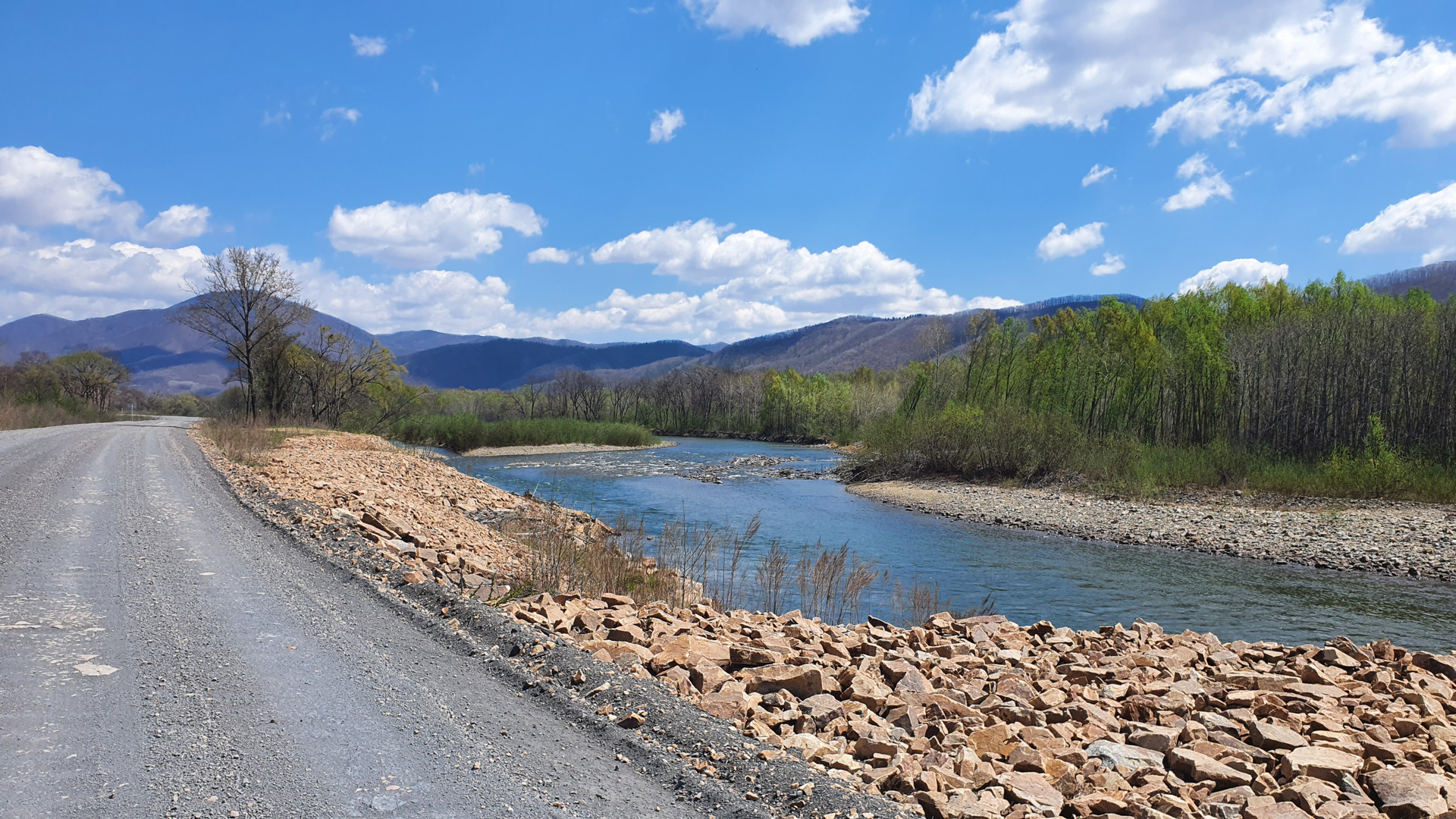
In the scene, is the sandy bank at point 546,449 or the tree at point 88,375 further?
the tree at point 88,375

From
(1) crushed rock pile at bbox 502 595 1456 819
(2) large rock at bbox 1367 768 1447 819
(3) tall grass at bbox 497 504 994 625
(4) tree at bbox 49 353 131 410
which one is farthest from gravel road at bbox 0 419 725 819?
(4) tree at bbox 49 353 131 410

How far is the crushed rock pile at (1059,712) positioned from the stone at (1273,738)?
10 millimetres

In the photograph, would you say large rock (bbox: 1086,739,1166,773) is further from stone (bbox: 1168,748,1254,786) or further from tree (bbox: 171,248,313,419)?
tree (bbox: 171,248,313,419)

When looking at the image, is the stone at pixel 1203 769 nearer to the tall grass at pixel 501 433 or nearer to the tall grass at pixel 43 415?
the tall grass at pixel 43 415

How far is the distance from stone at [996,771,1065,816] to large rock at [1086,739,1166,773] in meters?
0.75

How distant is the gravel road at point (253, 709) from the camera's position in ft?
11.7

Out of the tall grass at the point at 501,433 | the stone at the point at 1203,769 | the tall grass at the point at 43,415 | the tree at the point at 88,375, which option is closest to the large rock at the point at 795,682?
the stone at the point at 1203,769

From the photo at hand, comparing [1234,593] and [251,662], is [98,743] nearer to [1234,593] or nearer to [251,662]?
[251,662]

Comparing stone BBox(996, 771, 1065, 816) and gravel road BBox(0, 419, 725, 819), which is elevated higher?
gravel road BBox(0, 419, 725, 819)

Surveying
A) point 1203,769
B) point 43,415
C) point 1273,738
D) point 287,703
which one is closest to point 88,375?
point 43,415

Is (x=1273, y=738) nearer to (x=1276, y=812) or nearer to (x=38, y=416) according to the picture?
(x=1276, y=812)

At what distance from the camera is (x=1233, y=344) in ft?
105

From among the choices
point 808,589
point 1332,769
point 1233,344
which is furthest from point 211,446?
point 1233,344

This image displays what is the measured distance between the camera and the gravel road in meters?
3.57
